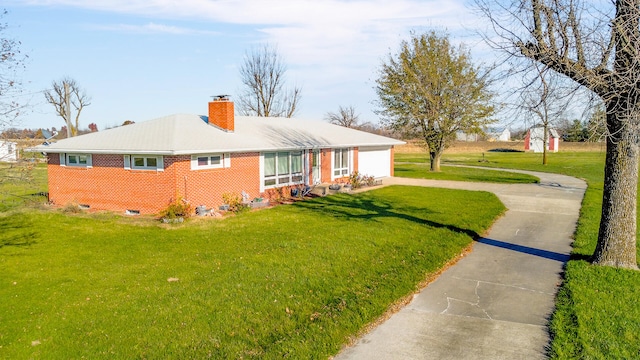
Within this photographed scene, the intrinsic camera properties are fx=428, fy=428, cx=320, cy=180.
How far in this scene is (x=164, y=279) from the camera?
9422 mm

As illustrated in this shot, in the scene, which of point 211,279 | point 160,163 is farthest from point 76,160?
point 211,279

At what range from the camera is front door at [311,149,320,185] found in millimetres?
23828

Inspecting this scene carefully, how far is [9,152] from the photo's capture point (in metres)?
10.4

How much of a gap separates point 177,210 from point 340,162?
41.2ft

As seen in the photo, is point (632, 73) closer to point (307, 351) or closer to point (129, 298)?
point (307, 351)

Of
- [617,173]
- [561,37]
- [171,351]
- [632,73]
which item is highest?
[561,37]

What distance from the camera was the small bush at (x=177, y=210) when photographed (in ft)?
51.1

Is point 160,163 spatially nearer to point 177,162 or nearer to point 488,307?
point 177,162

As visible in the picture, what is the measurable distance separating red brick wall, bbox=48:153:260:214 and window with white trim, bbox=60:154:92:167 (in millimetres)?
197

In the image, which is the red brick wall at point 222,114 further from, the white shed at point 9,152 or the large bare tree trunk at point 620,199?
the large bare tree trunk at point 620,199

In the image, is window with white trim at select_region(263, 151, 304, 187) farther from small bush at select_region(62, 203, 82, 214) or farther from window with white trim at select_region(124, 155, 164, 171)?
small bush at select_region(62, 203, 82, 214)

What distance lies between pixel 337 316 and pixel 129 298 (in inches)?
162

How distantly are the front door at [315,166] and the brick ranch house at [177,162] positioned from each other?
0.06 metres

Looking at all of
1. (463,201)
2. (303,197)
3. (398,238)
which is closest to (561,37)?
(398,238)
